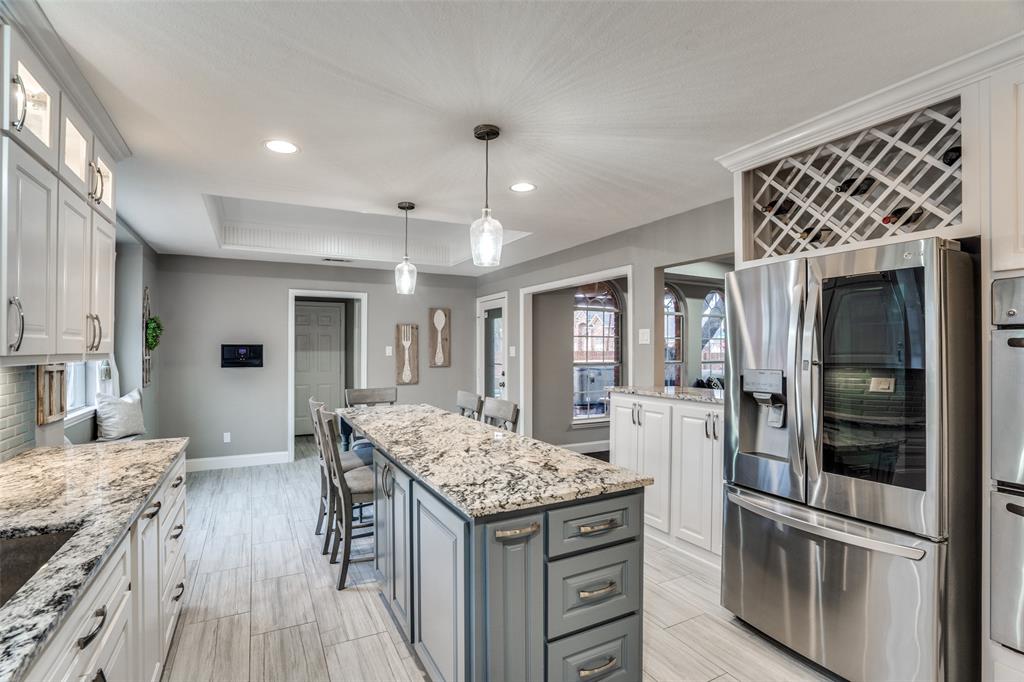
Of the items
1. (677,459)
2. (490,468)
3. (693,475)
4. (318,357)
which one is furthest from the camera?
(318,357)

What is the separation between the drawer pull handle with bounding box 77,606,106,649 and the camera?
42.0 inches

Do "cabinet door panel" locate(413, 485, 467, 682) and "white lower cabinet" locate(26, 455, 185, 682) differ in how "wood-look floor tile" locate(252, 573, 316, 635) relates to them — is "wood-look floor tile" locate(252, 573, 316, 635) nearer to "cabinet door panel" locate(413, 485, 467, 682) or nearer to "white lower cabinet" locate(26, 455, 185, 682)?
"white lower cabinet" locate(26, 455, 185, 682)

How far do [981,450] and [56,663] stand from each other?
106 inches

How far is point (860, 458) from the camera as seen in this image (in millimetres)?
1941

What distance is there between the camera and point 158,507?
181 centimetres

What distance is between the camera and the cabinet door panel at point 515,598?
1460 mm

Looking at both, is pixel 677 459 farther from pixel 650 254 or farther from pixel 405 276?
pixel 405 276

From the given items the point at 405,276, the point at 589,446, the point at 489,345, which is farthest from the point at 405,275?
the point at 589,446

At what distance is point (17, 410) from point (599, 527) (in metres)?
2.45

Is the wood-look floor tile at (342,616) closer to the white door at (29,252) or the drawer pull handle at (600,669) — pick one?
the drawer pull handle at (600,669)

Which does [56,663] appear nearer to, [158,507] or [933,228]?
[158,507]

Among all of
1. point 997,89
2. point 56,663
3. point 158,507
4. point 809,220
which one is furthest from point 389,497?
point 997,89

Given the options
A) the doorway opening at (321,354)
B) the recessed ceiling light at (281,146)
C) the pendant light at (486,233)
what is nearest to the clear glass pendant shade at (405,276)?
the recessed ceiling light at (281,146)

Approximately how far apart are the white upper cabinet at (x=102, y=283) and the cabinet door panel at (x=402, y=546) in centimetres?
149
